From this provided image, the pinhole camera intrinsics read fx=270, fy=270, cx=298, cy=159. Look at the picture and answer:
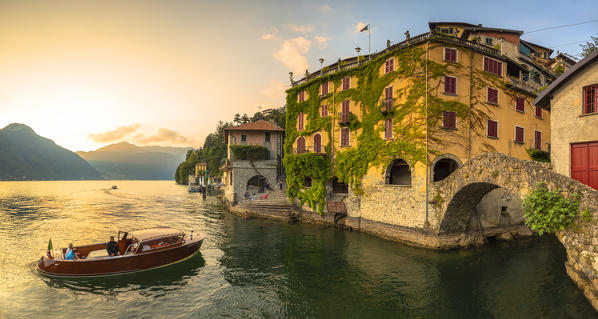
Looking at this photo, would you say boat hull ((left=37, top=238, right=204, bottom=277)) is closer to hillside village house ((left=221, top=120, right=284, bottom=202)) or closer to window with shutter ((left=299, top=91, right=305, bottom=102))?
hillside village house ((left=221, top=120, right=284, bottom=202))

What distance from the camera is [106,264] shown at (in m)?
15.2

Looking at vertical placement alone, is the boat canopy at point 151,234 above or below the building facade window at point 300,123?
below

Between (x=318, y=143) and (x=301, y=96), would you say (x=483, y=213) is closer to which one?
(x=318, y=143)

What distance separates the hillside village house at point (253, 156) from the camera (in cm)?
3694

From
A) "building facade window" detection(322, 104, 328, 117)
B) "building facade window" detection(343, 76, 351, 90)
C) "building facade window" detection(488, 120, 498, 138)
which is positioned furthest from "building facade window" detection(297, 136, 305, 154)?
"building facade window" detection(488, 120, 498, 138)

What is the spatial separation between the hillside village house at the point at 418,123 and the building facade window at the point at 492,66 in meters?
0.09

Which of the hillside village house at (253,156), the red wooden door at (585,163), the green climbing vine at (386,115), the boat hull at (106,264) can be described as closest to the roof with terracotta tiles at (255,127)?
the hillside village house at (253,156)

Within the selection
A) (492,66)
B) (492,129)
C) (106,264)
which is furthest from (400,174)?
(106,264)

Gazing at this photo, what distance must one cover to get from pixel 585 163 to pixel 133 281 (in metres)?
23.4

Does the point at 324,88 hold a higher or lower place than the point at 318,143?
higher

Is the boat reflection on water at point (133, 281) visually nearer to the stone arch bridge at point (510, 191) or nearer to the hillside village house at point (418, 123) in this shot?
the hillside village house at point (418, 123)

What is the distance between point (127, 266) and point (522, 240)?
96.2 ft

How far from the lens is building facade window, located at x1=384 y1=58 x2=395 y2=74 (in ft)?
78.3

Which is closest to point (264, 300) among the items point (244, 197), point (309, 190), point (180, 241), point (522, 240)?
point (180, 241)
